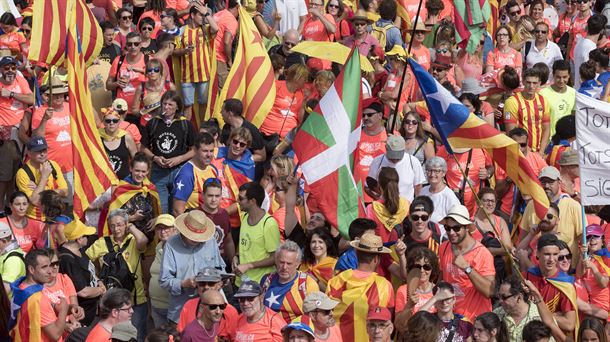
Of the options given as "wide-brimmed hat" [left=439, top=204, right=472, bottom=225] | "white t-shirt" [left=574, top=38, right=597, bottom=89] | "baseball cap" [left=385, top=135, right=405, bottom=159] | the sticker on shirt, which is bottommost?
"white t-shirt" [left=574, top=38, right=597, bottom=89]

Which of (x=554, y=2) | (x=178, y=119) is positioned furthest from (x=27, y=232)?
(x=554, y=2)

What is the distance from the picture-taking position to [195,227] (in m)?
14.0

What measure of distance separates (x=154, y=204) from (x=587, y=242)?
404cm

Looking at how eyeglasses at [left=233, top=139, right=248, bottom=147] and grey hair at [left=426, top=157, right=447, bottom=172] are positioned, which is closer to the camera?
grey hair at [left=426, top=157, right=447, bottom=172]

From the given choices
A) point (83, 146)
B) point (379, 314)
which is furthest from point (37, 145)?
point (379, 314)

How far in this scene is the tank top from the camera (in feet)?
55.1

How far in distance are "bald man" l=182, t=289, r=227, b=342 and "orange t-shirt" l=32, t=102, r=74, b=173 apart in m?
4.50

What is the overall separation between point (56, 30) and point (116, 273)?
394 centimetres

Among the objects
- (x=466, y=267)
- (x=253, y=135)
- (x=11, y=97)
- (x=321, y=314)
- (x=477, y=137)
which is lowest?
(x=11, y=97)

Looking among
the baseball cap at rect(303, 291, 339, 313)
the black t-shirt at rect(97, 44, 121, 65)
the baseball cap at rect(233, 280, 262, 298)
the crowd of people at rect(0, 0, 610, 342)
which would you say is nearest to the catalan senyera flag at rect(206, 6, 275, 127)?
the crowd of people at rect(0, 0, 610, 342)

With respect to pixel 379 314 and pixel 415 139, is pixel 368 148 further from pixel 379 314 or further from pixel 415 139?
pixel 379 314

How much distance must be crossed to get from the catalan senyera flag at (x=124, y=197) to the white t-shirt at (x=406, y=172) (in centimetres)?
201

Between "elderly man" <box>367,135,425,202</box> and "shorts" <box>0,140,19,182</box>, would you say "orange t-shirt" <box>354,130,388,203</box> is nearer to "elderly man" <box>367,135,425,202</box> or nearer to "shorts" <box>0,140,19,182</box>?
"elderly man" <box>367,135,425,202</box>

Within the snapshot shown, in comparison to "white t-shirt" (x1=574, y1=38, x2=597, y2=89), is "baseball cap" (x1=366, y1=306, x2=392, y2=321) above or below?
above
